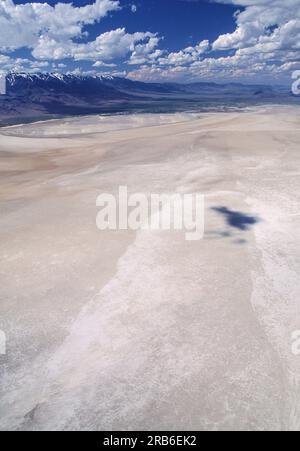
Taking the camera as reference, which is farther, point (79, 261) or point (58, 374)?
point (79, 261)

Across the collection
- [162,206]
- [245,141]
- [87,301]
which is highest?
[245,141]

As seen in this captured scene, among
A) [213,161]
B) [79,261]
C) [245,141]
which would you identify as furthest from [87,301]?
[245,141]

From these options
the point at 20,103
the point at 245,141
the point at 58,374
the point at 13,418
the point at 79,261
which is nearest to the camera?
the point at 13,418

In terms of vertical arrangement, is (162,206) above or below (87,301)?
above

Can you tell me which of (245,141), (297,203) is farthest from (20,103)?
(297,203)

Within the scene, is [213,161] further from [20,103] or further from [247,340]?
[20,103]

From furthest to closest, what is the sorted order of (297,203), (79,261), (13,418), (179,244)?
(297,203), (179,244), (79,261), (13,418)
